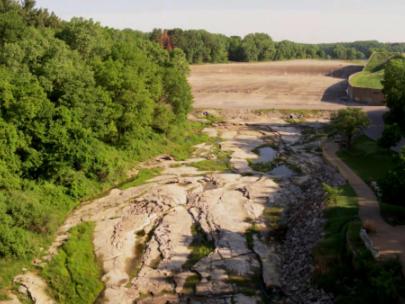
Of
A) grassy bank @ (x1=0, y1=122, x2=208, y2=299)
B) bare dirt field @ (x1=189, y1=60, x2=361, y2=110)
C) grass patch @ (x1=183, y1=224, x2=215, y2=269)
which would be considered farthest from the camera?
bare dirt field @ (x1=189, y1=60, x2=361, y2=110)

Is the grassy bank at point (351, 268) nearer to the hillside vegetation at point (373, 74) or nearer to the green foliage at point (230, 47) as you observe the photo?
the hillside vegetation at point (373, 74)

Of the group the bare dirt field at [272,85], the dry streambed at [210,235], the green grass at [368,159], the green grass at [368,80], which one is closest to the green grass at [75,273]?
the dry streambed at [210,235]

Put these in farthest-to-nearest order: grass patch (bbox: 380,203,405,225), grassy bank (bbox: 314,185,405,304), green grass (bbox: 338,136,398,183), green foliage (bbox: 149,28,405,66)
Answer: green foliage (bbox: 149,28,405,66), green grass (bbox: 338,136,398,183), grass patch (bbox: 380,203,405,225), grassy bank (bbox: 314,185,405,304)

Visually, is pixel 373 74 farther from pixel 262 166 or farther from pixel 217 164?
pixel 217 164

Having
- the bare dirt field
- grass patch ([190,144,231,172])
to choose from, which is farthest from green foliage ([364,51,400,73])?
grass patch ([190,144,231,172])

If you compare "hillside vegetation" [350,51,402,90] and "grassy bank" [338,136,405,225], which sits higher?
"hillside vegetation" [350,51,402,90]

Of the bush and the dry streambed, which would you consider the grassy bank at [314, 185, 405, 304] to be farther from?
the bush

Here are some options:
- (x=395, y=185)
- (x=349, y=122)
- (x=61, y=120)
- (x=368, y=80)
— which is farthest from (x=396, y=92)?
(x=368, y=80)
